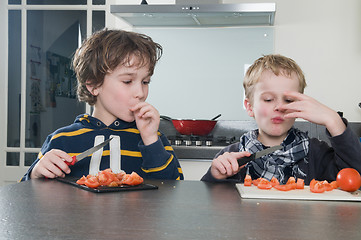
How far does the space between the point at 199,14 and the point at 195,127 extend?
0.65m

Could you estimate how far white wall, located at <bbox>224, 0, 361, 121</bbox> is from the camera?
2.69 m

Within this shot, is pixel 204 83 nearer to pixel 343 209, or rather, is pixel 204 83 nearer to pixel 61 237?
pixel 343 209

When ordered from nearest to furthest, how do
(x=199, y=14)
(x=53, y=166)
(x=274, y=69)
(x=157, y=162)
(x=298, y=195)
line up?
(x=298, y=195) → (x=53, y=166) → (x=157, y=162) → (x=274, y=69) → (x=199, y=14)

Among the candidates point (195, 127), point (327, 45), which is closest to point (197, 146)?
point (195, 127)

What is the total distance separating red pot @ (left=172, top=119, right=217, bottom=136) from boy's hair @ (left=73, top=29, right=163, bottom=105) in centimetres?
111

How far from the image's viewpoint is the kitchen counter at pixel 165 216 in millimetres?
521

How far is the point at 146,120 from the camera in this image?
1.29m

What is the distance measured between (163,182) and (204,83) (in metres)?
1.93

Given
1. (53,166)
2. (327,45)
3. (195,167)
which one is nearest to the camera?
(53,166)

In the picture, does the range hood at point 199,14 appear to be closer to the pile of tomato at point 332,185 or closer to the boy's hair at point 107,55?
the boy's hair at point 107,55

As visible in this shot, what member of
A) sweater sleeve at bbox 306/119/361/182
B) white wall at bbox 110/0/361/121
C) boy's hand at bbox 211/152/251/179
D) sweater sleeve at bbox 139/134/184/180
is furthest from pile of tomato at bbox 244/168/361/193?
white wall at bbox 110/0/361/121

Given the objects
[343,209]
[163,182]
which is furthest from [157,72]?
[343,209]

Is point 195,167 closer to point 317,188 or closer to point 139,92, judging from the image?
point 139,92

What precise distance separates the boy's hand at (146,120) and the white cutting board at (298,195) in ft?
1.48
